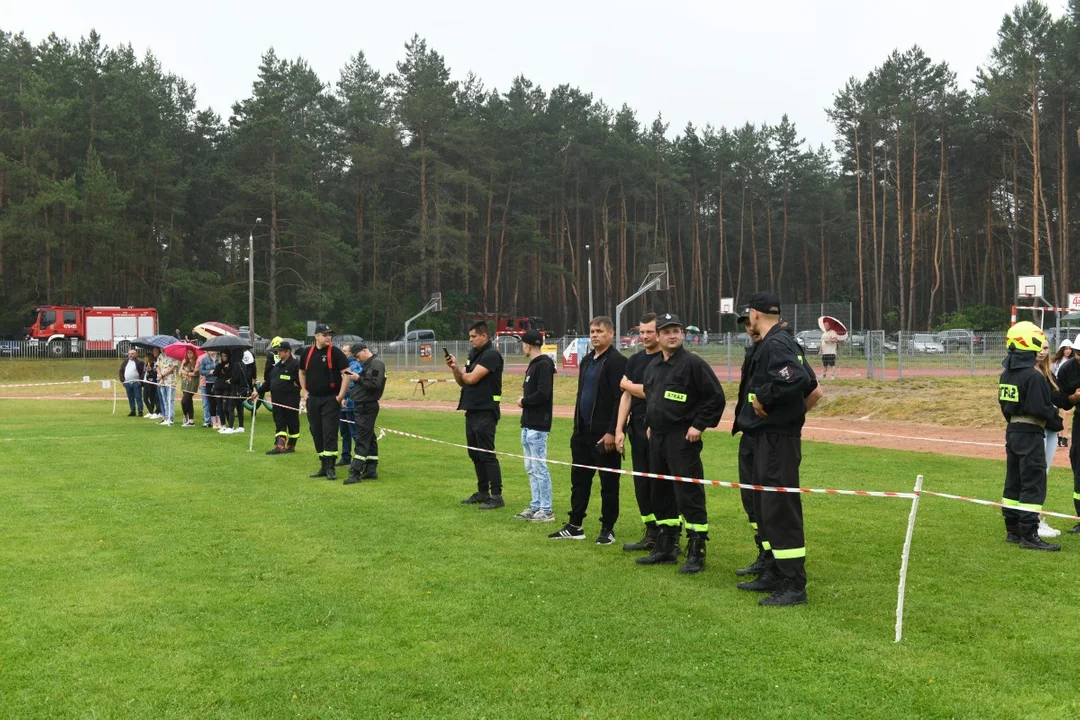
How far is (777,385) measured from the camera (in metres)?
6.11

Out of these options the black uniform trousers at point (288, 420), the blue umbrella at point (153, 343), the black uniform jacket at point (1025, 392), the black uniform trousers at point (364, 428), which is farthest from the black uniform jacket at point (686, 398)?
the blue umbrella at point (153, 343)

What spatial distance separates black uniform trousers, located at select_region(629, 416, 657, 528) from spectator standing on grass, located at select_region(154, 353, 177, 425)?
1510cm

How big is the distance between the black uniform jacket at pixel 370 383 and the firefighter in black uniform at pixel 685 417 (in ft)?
18.1

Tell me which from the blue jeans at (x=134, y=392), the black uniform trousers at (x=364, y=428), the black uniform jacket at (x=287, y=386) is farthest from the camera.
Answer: the blue jeans at (x=134, y=392)

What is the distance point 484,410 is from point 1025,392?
520 centimetres

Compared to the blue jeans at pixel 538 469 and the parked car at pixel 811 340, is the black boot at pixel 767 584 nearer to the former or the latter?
the blue jeans at pixel 538 469

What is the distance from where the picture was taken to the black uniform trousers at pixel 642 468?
309 inches

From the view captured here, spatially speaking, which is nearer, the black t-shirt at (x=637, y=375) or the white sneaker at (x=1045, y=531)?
the black t-shirt at (x=637, y=375)

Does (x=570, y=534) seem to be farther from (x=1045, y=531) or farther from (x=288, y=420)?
(x=288, y=420)

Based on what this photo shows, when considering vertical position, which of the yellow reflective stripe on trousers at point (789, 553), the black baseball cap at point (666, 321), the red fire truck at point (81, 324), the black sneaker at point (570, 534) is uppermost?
the red fire truck at point (81, 324)

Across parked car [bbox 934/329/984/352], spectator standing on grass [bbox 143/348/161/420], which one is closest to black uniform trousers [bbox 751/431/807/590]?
spectator standing on grass [bbox 143/348/161/420]

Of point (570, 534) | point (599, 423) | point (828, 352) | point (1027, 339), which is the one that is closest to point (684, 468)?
point (599, 423)

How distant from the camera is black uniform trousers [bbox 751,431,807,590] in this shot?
6246 mm

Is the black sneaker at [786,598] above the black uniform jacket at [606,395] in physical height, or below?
below
